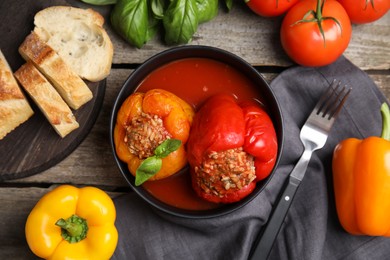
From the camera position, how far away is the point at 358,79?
2.17 metres

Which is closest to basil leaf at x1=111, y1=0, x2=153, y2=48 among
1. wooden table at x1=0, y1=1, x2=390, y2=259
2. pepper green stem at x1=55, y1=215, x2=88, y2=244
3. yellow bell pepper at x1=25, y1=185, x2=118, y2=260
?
wooden table at x1=0, y1=1, x2=390, y2=259

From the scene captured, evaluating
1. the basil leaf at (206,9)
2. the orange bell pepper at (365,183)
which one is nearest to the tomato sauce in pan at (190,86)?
the basil leaf at (206,9)

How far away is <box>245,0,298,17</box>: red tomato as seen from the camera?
2039 millimetres

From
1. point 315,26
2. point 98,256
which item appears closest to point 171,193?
point 98,256

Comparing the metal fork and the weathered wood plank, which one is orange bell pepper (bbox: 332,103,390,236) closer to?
the metal fork

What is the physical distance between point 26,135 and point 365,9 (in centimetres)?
142

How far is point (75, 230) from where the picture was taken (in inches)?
74.5

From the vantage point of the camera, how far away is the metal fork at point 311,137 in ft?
6.75

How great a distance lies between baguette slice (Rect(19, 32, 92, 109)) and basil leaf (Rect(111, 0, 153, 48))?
0.27 metres

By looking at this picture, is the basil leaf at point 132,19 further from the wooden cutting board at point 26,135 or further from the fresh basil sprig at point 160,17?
the wooden cutting board at point 26,135

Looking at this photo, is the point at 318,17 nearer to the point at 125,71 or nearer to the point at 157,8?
the point at 157,8

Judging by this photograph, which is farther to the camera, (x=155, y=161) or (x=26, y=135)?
(x=26, y=135)

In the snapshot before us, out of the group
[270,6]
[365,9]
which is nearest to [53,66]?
[270,6]

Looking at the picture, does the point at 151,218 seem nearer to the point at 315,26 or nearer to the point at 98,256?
the point at 98,256
